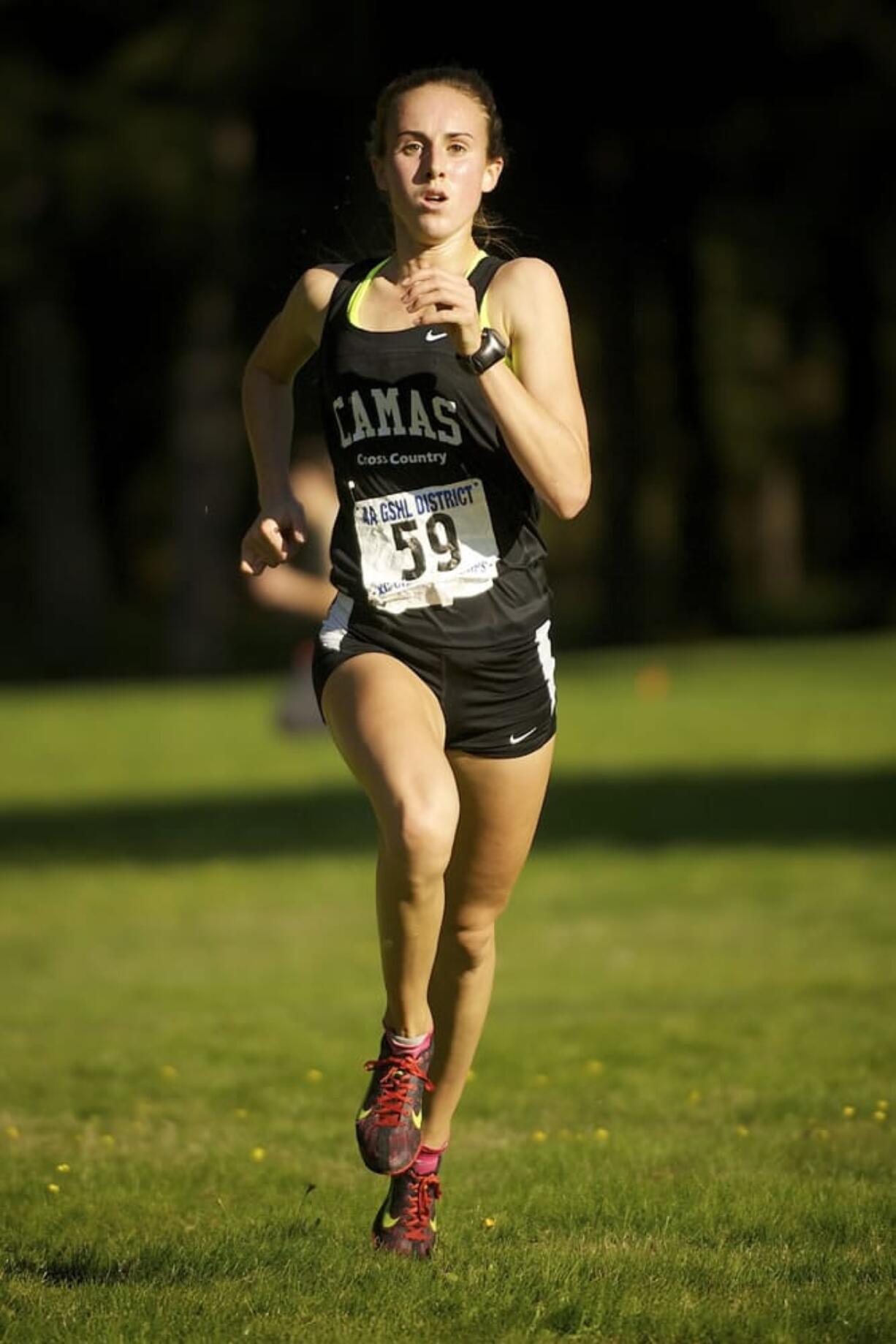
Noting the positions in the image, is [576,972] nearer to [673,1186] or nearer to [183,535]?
[673,1186]

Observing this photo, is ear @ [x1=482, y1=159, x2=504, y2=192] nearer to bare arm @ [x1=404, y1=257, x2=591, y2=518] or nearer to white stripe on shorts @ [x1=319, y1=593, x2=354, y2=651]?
bare arm @ [x1=404, y1=257, x2=591, y2=518]

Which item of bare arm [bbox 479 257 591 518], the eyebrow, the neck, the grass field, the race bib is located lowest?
the grass field

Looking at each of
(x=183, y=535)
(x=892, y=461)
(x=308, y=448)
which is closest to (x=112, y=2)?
(x=183, y=535)

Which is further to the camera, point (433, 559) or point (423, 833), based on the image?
point (433, 559)

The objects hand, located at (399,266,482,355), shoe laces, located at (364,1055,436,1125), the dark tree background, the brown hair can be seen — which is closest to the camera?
hand, located at (399,266,482,355)

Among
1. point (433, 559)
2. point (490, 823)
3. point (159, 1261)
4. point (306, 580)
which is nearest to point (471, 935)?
point (490, 823)

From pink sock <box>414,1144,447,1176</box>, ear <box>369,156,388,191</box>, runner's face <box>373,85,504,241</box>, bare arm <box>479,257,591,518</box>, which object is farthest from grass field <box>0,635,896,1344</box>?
ear <box>369,156,388,191</box>

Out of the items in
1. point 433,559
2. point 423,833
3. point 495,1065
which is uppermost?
point 433,559

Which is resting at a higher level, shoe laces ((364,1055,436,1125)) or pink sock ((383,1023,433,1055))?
pink sock ((383,1023,433,1055))

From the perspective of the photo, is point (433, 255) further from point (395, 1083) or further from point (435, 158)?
point (395, 1083)

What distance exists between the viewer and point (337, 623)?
5688 mm

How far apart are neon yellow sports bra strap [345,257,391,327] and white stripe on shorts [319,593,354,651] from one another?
642mm

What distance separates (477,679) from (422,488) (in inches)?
18.0

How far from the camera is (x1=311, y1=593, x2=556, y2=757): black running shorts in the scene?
219 inches
